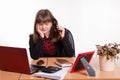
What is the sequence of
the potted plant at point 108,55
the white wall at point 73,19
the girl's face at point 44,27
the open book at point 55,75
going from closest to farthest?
the open book at point 55,75 → the potted plant at point 108,55 → the girl's face at point 44,27 → the white wall at point 73,19

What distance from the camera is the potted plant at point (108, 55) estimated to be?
5.83 ft

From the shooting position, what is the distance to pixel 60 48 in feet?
9.02

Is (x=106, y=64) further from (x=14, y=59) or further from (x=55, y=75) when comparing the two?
(x=14, y=59)

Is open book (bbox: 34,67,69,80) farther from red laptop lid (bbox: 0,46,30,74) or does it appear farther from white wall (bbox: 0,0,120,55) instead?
white wall (bbox: 0,0,120,55)

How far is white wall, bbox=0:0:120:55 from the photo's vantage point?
3.47 meters

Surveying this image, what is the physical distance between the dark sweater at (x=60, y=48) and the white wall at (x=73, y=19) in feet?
2.74

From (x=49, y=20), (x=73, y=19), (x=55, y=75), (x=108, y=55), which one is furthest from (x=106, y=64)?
(x=73, y=19)

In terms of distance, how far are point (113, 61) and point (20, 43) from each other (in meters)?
2.08

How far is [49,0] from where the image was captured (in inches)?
136

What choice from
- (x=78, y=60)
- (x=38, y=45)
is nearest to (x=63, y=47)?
(x=38, y=45)

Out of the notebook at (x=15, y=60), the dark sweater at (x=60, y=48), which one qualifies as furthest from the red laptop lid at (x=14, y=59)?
the dark sweater at (x=60, y=48)

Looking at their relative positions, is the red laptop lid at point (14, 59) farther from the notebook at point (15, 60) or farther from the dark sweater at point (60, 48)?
the dark sweater at point (60, 48)

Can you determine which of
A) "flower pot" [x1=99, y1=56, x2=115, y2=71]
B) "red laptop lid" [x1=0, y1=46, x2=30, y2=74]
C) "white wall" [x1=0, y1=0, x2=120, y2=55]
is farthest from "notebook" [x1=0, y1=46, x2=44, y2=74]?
"white wall" [x1=0, y1=0, x2=120, y2=55]

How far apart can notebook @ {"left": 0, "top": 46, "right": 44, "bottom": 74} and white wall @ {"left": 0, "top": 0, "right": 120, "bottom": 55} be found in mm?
1679
